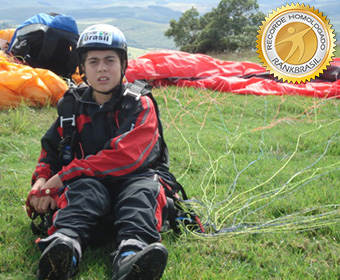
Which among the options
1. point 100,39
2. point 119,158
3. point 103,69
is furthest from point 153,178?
point 100,39

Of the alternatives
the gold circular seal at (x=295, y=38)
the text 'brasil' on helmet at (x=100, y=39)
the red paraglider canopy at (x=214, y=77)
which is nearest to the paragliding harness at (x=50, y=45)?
the red paraglider canopy at (x=214, y=77)

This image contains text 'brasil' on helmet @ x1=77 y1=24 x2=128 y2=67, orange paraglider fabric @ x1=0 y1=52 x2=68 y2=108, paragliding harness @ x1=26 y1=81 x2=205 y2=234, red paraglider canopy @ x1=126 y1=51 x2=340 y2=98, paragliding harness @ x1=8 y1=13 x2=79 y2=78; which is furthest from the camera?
red paraglider canopy @ x1=126 y1=51 x2=340 y2=98

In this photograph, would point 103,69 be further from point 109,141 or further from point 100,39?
point 109,141

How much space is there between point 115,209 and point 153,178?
40 cm

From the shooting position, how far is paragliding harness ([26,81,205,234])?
2.92m

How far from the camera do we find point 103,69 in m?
3.09

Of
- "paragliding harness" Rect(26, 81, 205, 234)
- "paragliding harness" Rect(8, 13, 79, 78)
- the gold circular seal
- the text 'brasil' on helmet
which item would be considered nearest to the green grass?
"paragliding harness" Rect(26, 81, 205, 234)

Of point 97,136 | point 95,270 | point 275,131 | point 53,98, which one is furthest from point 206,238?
point 53,98

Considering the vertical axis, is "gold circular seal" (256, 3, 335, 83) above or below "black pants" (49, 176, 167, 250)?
above

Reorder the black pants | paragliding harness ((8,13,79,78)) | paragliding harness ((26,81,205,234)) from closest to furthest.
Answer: the black pants < paragliding harness ((26,81,205,234)) < paragliding harness ((8,13,79,78))

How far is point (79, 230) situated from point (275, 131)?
3.97 m

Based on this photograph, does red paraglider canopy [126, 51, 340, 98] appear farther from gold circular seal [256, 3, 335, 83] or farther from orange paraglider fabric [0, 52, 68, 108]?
orange paraglider fabric [0, 52, 68, 108]

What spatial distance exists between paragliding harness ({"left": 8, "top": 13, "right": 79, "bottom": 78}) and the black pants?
5.53m

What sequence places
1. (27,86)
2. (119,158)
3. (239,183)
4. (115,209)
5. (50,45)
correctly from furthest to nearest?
(50,45) → (27,86) → (239,183) → (119,158) → (115,209)
